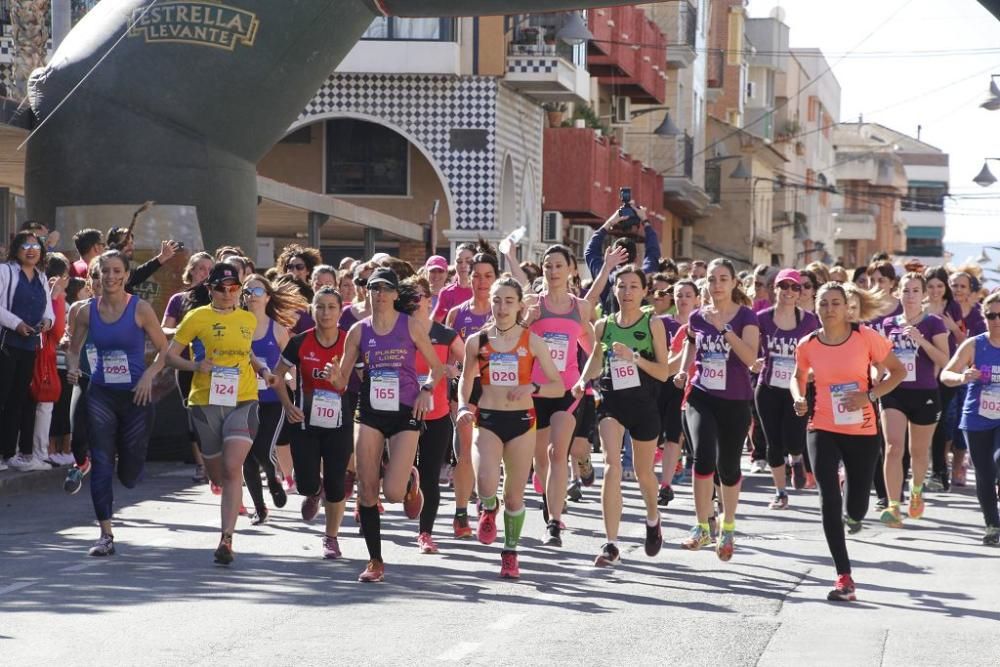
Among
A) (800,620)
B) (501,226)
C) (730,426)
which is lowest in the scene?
(800,620)

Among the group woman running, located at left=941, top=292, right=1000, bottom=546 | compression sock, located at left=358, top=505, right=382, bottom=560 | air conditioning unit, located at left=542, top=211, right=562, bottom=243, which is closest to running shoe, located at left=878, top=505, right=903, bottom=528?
woman running, located at left=941, top=292, right=1000, bottom=546

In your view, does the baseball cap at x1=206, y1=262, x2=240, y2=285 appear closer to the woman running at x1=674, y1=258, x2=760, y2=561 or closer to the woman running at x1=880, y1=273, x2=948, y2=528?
the woman running at x1=674, y1=258, x2=760, y2=561

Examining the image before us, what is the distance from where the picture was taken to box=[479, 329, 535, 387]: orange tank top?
33.3 ft

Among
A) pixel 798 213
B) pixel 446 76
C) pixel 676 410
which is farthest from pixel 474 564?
pixel 798 213

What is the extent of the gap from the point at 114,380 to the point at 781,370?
527cm

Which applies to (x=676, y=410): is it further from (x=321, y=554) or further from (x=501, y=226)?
(x=501, y=226)

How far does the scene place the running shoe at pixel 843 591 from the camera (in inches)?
369

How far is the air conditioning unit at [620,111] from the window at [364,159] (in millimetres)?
11914

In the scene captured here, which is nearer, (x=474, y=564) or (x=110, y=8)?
(x=474, y=564)

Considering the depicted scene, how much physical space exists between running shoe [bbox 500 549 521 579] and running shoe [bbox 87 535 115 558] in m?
2.20

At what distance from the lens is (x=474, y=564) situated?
10.5 m

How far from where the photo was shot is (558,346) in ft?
37.2

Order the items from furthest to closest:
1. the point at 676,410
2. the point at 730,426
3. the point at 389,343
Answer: the point at 676,410 < the point at 730,426 < the point at 389,343

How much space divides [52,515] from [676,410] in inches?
189
